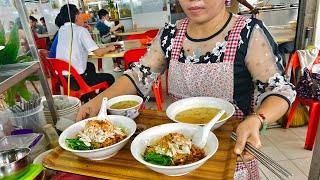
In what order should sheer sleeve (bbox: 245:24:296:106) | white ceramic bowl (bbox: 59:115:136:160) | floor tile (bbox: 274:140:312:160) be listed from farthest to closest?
1. floor tile (bbox: 274:140:312:160)
2. sheer sleeve (bbox: 245:24:296:106)
3. white ceramic bowl (bbox: 59:115:136:160)

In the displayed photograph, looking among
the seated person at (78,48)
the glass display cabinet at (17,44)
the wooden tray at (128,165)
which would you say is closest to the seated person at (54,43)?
the seated person at (78,48)

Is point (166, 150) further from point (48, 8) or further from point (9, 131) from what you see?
point (48, 8)

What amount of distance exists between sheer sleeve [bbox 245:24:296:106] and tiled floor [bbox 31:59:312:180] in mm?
1518

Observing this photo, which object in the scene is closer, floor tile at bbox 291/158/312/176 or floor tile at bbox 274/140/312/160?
floor tile at bbox 291/158/312/176

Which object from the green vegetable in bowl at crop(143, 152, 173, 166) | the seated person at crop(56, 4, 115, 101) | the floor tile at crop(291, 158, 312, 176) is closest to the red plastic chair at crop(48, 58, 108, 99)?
the seated person at crop(56, 4, 115, 101)

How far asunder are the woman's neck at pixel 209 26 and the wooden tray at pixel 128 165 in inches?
19.9

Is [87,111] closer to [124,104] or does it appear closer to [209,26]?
[124,104]

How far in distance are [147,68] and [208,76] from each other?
38cm

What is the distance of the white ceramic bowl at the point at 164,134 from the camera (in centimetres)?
74

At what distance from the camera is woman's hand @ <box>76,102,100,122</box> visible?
1.20 metres

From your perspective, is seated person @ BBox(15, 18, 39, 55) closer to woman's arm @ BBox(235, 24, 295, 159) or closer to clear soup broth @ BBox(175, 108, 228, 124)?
clear soup broth @ BBox(175, 108, 228, 124)

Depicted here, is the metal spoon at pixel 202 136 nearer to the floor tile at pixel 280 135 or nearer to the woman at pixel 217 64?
the woman at pixel 217 64

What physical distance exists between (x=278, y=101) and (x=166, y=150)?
0.55 m

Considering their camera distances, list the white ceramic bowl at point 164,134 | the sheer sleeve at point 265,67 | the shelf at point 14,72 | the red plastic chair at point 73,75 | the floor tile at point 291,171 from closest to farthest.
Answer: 1. the white ceramic bowl at point 164,134
2. the shelf at point 14,72
3. the sheer sleeve at point 265,67
4. the floor tile at point 291,171
5. the red plastic chair at point 73,75
